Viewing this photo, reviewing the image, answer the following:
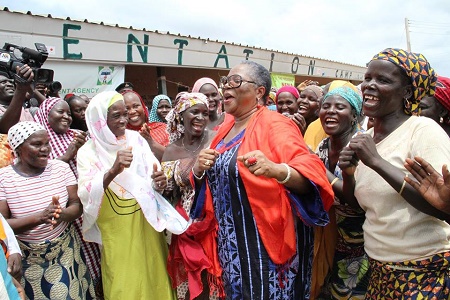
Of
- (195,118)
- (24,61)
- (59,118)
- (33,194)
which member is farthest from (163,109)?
(33,194)

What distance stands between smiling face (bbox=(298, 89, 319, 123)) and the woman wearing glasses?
1.78 meters

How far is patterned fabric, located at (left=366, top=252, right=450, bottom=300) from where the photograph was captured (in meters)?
1.67

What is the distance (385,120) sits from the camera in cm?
185

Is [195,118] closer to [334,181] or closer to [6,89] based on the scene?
[334,181]

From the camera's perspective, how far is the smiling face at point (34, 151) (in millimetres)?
2475

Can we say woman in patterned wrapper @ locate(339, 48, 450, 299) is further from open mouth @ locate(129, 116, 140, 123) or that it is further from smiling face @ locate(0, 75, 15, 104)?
smiling face @ locate(0, 75, 15, 104)

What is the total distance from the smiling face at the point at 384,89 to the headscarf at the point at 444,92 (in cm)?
113

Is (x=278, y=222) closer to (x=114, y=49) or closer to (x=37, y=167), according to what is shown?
(x=37, y=167)

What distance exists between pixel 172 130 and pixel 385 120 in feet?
6.08

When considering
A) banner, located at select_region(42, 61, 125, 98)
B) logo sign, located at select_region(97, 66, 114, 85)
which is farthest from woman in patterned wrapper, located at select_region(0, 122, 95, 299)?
logo sign, located at select_region(97, 66, 114, 85)

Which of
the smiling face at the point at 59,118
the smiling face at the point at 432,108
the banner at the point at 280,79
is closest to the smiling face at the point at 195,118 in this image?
the smiling face at the point at 59,118

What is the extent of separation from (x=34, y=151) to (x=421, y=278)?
247 centimetres

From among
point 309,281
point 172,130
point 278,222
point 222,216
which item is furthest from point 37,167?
point 309,281

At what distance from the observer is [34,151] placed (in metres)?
2.47
